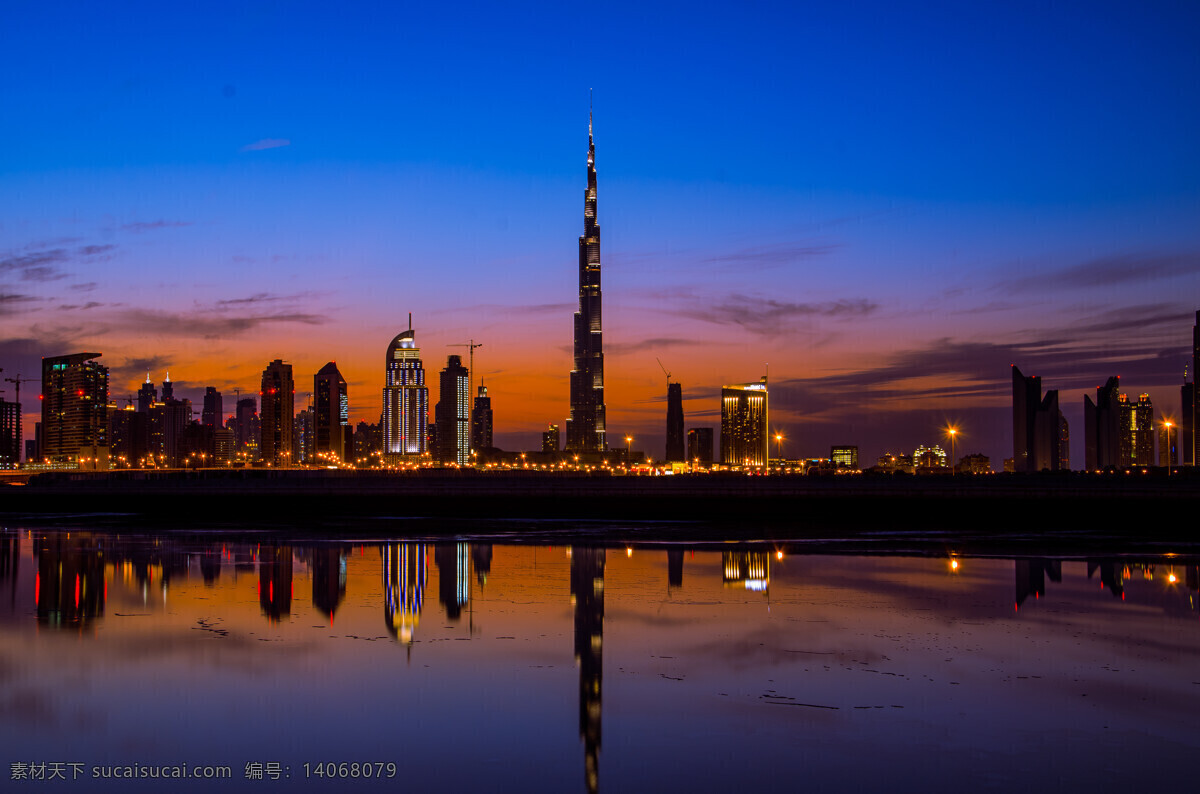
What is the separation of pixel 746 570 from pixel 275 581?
1435 cm

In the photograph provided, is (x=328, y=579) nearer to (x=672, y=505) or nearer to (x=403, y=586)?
(x=403, y=586)

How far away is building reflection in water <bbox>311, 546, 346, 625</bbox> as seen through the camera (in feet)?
75.7

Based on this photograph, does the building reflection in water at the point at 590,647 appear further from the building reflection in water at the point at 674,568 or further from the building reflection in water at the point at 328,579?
the building reflection in water at the point at 328,579

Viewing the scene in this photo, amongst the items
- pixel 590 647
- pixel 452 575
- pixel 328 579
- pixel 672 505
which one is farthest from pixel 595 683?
pixel 672 505

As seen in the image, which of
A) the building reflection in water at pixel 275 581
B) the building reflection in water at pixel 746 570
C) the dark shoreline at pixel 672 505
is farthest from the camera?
the dark shoreline at pixel 672 505

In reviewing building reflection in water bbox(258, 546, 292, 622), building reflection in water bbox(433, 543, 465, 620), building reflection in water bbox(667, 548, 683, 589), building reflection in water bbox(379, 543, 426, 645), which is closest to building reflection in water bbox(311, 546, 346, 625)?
building reflection in water bbox(258, 546, 292, 622)

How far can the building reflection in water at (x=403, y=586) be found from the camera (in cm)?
2044

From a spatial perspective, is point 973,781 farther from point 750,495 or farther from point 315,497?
point 315,497

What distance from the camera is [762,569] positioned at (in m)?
31.6

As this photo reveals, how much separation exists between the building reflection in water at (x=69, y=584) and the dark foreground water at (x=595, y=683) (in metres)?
0.15

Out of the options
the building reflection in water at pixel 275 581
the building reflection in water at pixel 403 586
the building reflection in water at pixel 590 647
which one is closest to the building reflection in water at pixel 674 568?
the building reflection in water at pixel 590 647

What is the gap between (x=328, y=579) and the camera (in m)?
28.1

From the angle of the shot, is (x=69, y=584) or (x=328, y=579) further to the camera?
(x=328, y=579)

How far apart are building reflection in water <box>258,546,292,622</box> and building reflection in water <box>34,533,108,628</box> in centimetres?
368
